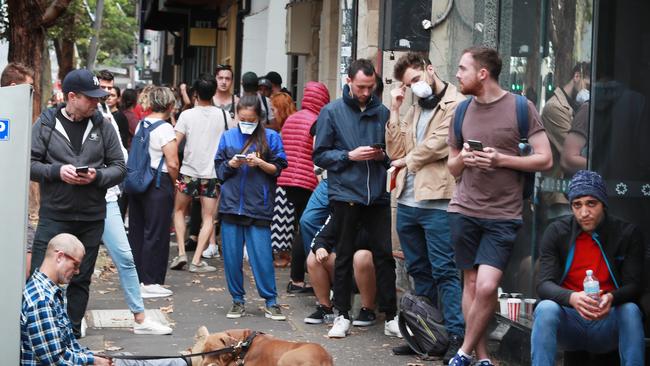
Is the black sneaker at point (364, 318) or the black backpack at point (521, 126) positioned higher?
the black backpack at point (521, 126)

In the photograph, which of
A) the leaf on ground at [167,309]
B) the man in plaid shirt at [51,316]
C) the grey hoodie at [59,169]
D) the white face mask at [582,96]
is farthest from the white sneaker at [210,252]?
the man in plaid shirt at [51,316]

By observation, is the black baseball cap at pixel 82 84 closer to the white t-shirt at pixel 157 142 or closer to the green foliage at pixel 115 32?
the white t-shirt at pixel 157 142

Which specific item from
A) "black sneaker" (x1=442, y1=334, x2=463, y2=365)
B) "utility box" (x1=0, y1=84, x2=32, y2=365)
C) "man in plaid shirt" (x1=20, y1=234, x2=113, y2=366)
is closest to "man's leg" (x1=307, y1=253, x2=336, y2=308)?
"black sneaker" (x1=442, y1=334, x2=463, y2=365)

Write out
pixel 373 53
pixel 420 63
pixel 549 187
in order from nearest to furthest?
pixel 549 187 → pixel 420 63 → pixel 373 53

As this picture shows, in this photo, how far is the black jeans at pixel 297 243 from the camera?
11016mm

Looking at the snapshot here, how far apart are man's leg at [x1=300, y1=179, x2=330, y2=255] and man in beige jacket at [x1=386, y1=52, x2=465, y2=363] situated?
1499mm

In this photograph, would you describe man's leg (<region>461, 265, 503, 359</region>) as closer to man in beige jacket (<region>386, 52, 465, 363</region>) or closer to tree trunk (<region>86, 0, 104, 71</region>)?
man in beige jacket (<region>386, 52, 465, 363</region>)

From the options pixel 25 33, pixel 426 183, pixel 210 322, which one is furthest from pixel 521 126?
pixel 25 33

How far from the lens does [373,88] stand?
30.2 ft

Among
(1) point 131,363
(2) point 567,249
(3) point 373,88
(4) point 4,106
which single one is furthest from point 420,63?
(4) point 4,106

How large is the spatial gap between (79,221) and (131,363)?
1.84 meters

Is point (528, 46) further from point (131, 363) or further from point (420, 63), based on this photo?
point (131, 363)

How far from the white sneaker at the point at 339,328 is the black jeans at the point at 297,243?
177 centimetres

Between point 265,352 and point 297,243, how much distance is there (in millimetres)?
3838
